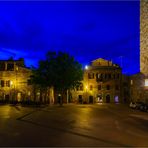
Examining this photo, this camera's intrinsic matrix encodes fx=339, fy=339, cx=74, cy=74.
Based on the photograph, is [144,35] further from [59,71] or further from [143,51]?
[59,71]

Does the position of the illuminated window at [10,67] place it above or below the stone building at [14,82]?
above

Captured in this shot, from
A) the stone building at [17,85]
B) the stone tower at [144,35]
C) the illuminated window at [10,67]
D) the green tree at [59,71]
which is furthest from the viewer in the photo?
the illuminated window at [10,67]

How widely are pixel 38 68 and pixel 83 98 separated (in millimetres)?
21922

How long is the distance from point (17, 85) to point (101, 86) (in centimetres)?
2401

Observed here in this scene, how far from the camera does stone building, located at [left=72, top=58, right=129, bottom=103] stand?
314 feet

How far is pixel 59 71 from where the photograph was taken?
75.9 meters

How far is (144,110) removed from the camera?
5844 centimetres

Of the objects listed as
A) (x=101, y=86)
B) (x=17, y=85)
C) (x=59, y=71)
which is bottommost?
(x=101, y=86)

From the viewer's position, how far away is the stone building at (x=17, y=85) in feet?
314

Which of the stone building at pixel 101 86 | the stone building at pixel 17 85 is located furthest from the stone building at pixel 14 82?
the stone building at pixel 101 86

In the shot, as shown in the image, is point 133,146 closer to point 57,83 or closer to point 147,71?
point 147,71

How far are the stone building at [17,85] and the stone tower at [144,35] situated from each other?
3195 cm

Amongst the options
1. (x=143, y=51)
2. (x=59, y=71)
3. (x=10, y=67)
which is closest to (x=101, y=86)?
(x=59, y=71)

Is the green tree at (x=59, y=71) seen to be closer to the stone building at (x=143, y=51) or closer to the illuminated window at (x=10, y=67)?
the stone building at (x=143, y=51)
